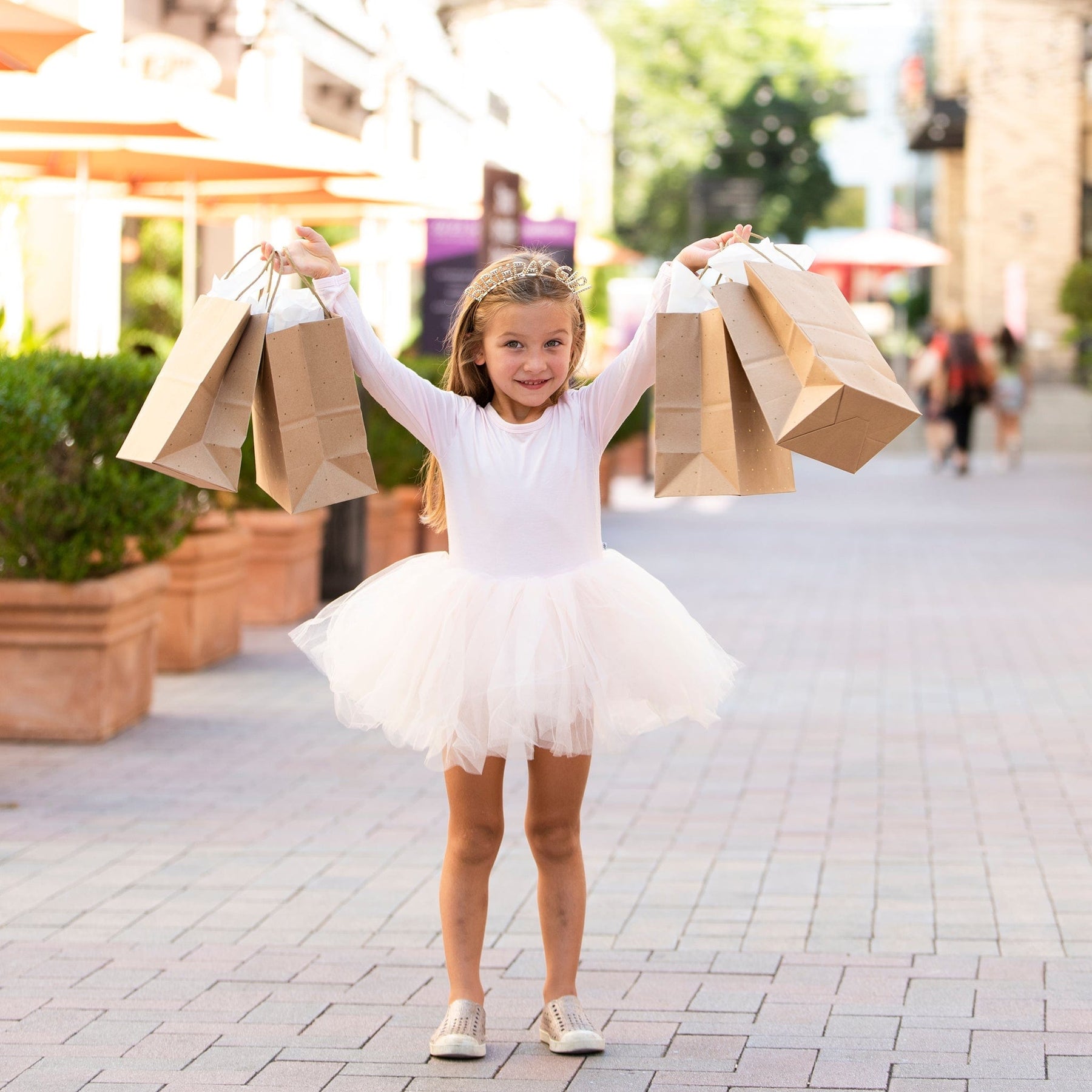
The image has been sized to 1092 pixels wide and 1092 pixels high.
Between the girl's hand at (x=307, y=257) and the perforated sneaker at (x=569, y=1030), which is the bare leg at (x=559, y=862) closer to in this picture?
the perforated sneaker at (x=569, y=1030)

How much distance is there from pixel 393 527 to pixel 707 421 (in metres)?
9.42

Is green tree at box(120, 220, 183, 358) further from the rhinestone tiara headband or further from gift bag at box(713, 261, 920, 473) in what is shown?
gift bag at box(713, 261, 920, 473)

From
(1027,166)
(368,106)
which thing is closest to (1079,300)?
(1027,166)

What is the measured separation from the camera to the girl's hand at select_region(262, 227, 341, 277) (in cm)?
390

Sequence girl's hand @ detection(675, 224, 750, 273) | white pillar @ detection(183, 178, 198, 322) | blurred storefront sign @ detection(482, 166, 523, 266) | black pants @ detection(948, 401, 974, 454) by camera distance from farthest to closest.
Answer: black pants @ detection(948, 401, 974, 454) < blurred storefront sign @ detection(482, 166, 523, 266) < white pillar @ detection(183, 178, 198, 322) < girl's hand @ detection(675, 224, 750, 273)

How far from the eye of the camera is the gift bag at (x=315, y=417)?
3770 mm

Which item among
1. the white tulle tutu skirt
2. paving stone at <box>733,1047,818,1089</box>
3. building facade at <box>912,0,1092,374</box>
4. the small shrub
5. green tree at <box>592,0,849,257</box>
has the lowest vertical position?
paving stone at <box>733,1047,818,1089</box>

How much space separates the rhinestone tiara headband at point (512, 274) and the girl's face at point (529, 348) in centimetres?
6

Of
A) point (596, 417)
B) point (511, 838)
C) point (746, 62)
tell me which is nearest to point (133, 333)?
point (511, 838)

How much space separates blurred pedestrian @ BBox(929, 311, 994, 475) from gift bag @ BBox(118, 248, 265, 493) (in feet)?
67.4

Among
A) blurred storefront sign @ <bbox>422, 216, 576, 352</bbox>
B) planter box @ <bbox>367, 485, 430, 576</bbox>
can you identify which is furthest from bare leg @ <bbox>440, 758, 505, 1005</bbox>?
blurred storefront sign @ <bbox>422, 216, 576, 352</bbox>

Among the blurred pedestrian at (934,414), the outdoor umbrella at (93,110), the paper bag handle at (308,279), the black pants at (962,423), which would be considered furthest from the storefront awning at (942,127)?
the paper bag handle at (308,279)

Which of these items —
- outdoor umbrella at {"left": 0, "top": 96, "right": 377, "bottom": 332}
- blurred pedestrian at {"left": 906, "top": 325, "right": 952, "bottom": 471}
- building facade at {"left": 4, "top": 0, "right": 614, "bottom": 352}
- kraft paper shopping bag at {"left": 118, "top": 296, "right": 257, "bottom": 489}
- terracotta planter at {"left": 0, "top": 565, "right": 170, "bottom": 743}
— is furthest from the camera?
blurred pedestrian at {"left": 906, "top": 325, "right": 952, "bottom": 471}

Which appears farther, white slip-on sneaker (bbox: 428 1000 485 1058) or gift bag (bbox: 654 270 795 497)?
white slip-on sneaker (bbox: 428 1000 485 1058)
